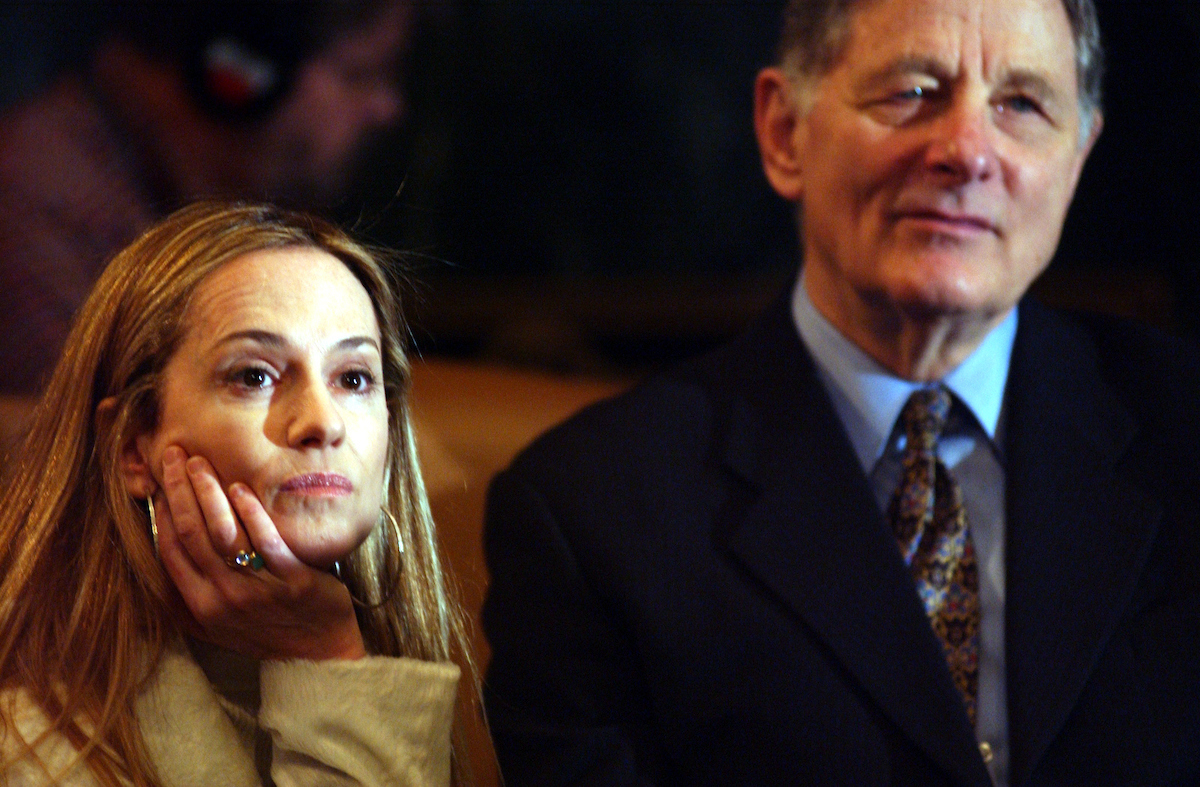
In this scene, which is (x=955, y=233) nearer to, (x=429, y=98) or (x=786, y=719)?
(x=786, y=719)

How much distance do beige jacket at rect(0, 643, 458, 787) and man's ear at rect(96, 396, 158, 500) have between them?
13 centimetres

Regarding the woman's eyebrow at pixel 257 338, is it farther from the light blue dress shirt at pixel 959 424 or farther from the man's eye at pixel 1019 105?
the man's eye at pixel 1019 105

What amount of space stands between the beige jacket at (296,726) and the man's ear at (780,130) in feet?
2.55

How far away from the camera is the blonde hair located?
0.93 metres

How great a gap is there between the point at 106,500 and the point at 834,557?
69cm

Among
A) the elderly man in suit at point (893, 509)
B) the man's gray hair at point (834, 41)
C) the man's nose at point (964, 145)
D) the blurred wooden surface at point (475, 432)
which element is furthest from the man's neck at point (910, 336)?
the blurred wooden surface at point (475, 432)

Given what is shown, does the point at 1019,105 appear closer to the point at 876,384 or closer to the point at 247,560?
the point at 876,384

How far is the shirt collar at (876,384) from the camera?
137cm

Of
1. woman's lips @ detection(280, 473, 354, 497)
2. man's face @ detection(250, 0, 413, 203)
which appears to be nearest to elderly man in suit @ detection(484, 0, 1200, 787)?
woman's lips @ detection(280, 473, 354, 497)

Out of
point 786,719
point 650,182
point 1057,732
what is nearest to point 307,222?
point 786,719

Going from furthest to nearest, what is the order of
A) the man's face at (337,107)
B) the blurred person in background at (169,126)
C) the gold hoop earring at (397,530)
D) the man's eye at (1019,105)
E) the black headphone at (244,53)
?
the man's face at (337,107) < the black headphone at (244,53) < the blurred person in background at (169,126) < the man's eye at (1019,105) < the gold hoop earring at (397,530)

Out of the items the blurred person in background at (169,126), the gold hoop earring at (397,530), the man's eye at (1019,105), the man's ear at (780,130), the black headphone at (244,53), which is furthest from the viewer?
the black headphone at (244,53)

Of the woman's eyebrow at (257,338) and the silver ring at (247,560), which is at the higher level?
the woman's eyebrow at (257,338)

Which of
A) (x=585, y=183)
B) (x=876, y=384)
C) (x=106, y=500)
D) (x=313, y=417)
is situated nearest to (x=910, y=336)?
(x=876, y=384)
